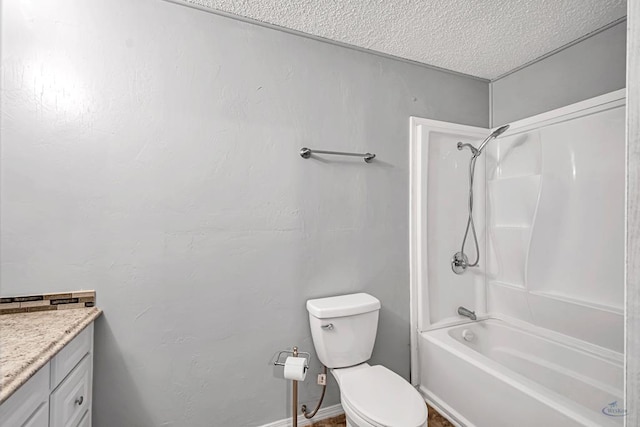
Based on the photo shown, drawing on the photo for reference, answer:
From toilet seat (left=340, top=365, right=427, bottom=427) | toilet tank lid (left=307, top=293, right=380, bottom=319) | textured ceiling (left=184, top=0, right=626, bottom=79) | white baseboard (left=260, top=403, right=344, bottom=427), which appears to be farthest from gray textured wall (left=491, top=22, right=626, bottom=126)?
white baseboard (left=260, top=403, right=344, bottom=427)

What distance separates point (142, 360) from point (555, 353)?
2347 millimetres

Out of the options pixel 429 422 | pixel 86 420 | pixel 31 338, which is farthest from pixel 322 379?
pixel 31 338

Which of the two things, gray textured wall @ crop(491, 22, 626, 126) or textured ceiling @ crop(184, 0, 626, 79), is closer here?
textured ceiling @ crop(184, 0, 626, 79)

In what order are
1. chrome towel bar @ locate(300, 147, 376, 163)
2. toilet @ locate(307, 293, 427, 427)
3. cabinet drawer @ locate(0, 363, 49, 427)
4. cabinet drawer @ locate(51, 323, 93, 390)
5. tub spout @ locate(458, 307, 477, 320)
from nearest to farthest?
cabinet drawer @ locate(0, 363, 49, 427) < cabinet drawer @ locate(51, 323, 93, 390) < toilet @ locate(307, 293, 427, 427) < chrome towel bar @ locate(300, 147, 376, 163) < tub spout @ locate(458, 307, 477, 320)

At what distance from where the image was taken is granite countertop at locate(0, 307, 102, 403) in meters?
0.82

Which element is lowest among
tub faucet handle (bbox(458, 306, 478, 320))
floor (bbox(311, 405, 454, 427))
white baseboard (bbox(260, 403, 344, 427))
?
floor (bbox(311, 405, 454, 427))

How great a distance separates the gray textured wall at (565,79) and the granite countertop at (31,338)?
9.36 ft

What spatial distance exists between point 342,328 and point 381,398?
39 cm

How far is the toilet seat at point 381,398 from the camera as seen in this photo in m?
1.31

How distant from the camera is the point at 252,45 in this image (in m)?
1.71

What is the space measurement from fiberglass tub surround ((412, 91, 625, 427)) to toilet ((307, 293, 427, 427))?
48 cm

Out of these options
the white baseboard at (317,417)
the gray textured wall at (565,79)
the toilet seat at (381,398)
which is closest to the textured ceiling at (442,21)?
the gray textured wall at (565,79)

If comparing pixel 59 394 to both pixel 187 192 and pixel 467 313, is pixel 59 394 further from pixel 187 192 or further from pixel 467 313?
pixel 467 313

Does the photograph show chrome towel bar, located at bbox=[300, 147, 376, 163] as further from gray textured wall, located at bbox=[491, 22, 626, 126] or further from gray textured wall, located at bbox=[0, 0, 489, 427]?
gray textured wall, located at bbox=[491, 22, 626, 126]
